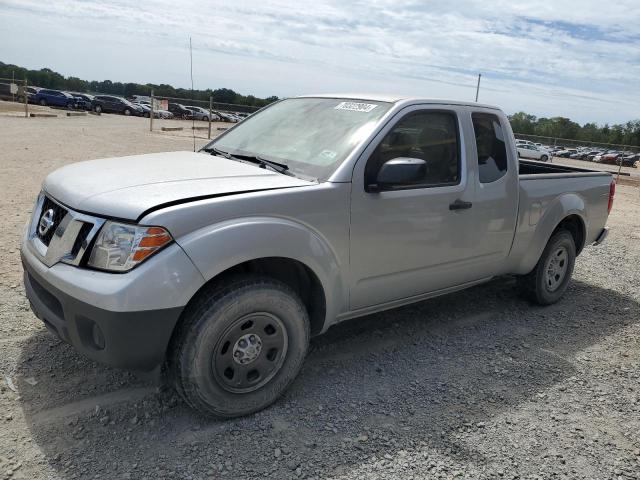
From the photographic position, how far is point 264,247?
301 cm

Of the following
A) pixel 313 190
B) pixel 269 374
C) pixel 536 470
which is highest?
pixel 313 190

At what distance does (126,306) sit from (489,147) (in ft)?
10.2

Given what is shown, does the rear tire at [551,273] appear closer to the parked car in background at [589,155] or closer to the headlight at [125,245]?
the headlight at [125,245]

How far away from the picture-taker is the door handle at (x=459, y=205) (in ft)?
13.1

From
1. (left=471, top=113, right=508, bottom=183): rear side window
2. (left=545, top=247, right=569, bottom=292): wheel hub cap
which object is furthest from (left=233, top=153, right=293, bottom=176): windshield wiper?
(left=545, top=247, right=569, bottom=292): wheel hub cap

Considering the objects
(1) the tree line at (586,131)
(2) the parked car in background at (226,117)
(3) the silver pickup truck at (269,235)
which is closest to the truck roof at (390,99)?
(3) the silver pickup truck at (269,235)

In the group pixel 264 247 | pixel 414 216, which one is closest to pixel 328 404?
pixel 264 247

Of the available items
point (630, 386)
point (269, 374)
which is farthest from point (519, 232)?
point (269, 374)

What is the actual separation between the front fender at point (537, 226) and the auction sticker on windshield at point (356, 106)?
5.66ft

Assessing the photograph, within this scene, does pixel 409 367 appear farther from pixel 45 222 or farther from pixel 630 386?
pixel 45 222

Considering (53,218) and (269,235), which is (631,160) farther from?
(53,218)

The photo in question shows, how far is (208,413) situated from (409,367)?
1544 mm

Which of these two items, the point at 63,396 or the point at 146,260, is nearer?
the point at 146,260

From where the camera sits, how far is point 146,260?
269cm
